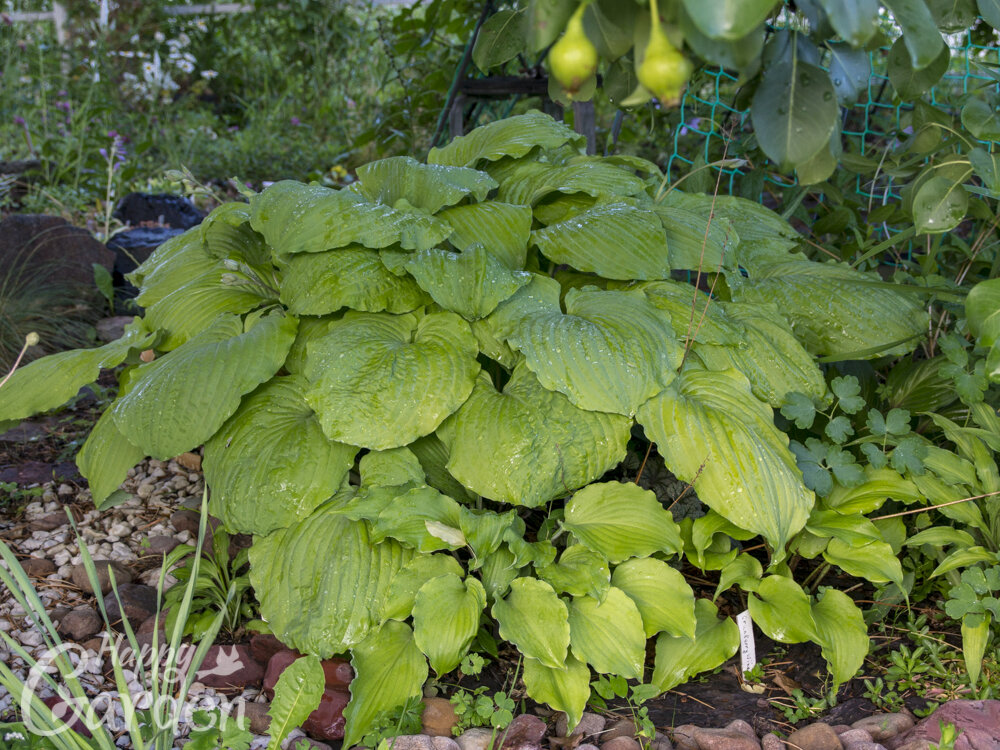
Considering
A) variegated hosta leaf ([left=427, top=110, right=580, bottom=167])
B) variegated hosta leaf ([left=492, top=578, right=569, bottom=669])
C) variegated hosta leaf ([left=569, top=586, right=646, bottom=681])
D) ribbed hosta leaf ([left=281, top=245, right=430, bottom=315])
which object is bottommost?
variegated hosta leaf ([left=569, top=586, right=646, bottom=681])

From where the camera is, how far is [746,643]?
1.74m

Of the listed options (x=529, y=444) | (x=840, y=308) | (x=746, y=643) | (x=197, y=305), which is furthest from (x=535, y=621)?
(x=197, y=305)

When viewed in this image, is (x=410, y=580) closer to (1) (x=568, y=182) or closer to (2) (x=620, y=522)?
(2) (x=620, y=522)

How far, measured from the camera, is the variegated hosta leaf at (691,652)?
1.68 meters

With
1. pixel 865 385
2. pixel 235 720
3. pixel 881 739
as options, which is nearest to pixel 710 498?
pixel 881 739

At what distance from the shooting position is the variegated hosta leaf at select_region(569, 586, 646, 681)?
5.24 ft

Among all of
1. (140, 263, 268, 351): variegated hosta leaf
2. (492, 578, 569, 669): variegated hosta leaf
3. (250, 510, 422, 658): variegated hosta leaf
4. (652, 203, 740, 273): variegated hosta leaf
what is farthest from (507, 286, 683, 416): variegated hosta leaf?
(140, 263, 268, 351): variegated hosta leaf

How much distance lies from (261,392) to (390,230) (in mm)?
472

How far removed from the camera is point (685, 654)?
67.1 inches

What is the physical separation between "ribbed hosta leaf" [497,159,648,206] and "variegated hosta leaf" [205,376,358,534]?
860 millimetres

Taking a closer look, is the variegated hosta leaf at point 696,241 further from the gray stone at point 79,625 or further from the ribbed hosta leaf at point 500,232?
the gray stone at point 79,625

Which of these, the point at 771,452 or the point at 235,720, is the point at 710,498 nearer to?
the point at 771,452

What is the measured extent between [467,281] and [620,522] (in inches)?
24.1

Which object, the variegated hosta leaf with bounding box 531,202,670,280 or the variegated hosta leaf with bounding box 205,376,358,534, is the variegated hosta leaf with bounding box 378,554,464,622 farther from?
the variegated hosta leaf with bounding box 531,202,670,280
